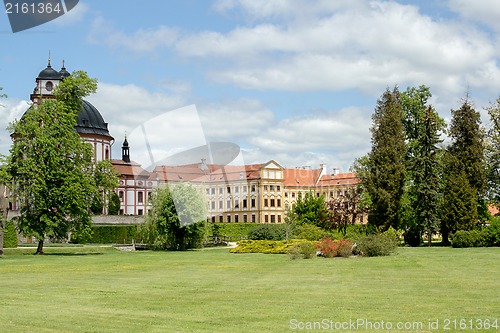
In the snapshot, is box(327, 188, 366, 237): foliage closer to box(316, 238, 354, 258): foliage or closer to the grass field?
box(316, 238, 354, 258): foliage

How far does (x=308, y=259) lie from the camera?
111 feet

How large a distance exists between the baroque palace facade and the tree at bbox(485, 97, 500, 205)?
33371mm

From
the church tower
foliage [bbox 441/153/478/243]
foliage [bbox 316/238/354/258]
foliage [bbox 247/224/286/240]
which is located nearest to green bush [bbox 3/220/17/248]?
foliage [bbox 247/224/286/240]

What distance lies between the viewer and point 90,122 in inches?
3637

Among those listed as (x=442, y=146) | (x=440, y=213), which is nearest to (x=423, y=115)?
(x=442, y=146)

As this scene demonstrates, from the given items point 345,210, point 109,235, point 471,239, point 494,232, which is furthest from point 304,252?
point 109,235

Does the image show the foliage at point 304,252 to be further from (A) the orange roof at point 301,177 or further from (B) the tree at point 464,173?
(A) the orange roof at point 301,177

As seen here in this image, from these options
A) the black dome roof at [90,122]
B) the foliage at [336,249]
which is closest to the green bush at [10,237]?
the black dome roof at [90,122]

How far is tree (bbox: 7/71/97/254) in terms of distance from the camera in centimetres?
4625

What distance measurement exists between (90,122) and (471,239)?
59203mm

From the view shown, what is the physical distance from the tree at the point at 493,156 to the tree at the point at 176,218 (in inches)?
1047

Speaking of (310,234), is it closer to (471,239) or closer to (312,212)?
(471,239)

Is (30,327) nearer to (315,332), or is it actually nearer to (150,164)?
(315,332)

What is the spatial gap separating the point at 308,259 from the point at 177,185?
2176 centimetres
